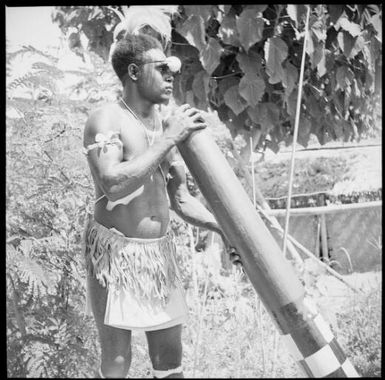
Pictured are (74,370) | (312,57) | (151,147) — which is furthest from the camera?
(312,57)

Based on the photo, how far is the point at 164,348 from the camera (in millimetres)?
1812

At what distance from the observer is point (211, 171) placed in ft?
5.70

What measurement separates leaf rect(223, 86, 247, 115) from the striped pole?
0.93 meters

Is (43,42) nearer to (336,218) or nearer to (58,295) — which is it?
(58,295)

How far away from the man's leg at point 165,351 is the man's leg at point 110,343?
0.09m

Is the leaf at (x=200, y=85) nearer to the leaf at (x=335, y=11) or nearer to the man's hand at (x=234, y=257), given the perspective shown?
the leaf at (x=335, y=11)

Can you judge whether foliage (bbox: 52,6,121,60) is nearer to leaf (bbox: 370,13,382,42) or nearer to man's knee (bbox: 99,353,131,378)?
leaf (bbox: 370,13,382,42)

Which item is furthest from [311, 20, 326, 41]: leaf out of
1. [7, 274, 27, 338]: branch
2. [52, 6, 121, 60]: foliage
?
[7, 274, 27, 338]: branch

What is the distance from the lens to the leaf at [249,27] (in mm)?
2404

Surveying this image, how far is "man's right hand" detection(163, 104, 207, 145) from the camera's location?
1.68 meters

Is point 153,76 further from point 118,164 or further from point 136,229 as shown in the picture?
point 136,229

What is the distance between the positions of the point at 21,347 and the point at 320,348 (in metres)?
1.29

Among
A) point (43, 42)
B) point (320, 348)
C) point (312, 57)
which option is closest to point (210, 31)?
point (312, 57)

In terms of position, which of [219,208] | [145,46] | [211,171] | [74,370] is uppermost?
[145,46]
